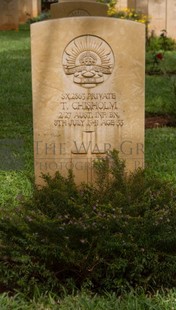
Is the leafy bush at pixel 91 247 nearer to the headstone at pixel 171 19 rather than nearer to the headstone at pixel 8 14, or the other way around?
the headstone at pixel 171 19

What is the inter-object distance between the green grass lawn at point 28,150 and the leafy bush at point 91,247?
17 centimetres

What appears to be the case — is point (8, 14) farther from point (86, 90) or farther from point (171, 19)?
point (86, 90)

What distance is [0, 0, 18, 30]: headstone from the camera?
2367 centimetres

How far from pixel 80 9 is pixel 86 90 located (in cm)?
305

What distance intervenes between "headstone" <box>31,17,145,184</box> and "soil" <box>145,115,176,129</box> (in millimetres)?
3920

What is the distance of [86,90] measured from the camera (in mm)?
5113

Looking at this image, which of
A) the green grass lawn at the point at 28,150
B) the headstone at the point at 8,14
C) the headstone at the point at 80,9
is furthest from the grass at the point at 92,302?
the headstone at the point at 8,14

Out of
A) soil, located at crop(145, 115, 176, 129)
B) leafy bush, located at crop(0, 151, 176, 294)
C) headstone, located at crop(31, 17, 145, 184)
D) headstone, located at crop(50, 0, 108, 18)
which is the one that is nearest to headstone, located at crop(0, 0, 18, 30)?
soil, located at crop(145, 115, 176, 129)

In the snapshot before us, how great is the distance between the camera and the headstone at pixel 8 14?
77.7 ft

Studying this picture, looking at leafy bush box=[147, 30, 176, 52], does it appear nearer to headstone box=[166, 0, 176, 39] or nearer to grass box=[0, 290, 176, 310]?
headstone box=[166, 0, 176, 39]

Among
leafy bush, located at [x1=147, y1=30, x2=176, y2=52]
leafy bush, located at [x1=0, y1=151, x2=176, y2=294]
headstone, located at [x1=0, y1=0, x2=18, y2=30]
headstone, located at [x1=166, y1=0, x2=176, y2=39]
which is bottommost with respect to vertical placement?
leafy bush, located at [x1=0, y1=151, x2=176, y2=294]

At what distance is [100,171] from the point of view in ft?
15.9

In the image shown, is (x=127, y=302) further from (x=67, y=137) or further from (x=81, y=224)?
(x=67, y=137)

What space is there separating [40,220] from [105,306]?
2.16 ft
